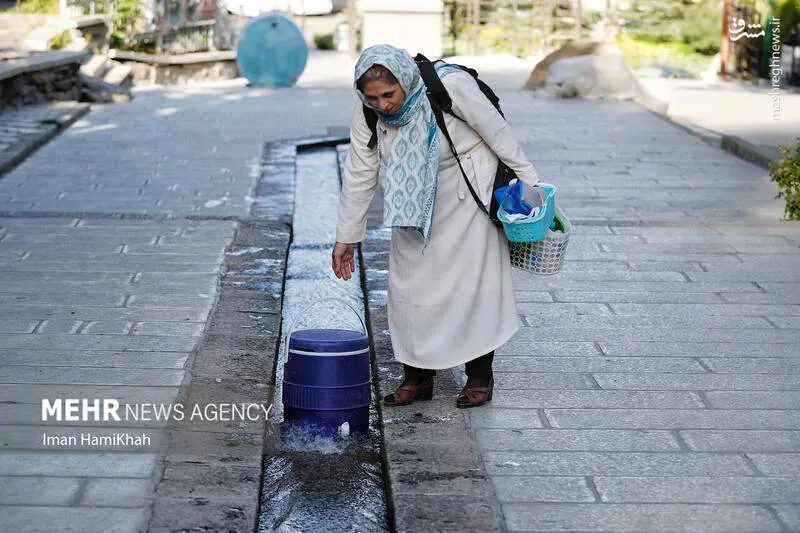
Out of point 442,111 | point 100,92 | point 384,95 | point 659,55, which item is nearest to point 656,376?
point 442,111

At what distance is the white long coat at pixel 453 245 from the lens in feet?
14.3

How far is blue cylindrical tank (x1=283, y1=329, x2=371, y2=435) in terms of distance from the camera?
14.3 ft

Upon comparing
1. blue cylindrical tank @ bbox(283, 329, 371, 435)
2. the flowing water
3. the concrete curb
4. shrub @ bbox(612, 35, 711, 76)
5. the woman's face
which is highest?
the woman's face

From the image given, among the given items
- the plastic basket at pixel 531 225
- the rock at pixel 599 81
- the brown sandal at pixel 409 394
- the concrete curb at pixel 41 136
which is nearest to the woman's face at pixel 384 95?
the plastic basket at pixel 531 225

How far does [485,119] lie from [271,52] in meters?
13.7

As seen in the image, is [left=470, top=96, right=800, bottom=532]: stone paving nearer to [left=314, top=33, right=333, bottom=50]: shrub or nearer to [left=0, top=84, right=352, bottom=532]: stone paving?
[left=0, top=84, right=352, bottom=532]: stone paving

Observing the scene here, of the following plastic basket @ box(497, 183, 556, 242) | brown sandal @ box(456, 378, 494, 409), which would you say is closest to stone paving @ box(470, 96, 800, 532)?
brown sandal @ box(456, 378, 494, 409)

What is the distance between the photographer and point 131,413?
4.45 metres

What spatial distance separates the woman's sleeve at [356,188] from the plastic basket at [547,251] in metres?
0.61

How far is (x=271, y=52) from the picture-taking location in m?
17.6

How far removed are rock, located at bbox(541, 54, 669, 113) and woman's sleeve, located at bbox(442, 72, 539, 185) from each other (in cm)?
1171

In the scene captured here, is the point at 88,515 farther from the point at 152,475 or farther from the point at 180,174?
the point at 180,174

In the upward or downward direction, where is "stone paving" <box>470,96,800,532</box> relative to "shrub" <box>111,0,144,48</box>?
downward

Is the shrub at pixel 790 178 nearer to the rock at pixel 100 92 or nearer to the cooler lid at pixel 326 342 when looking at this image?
the cooler lid at pixel 326 342
